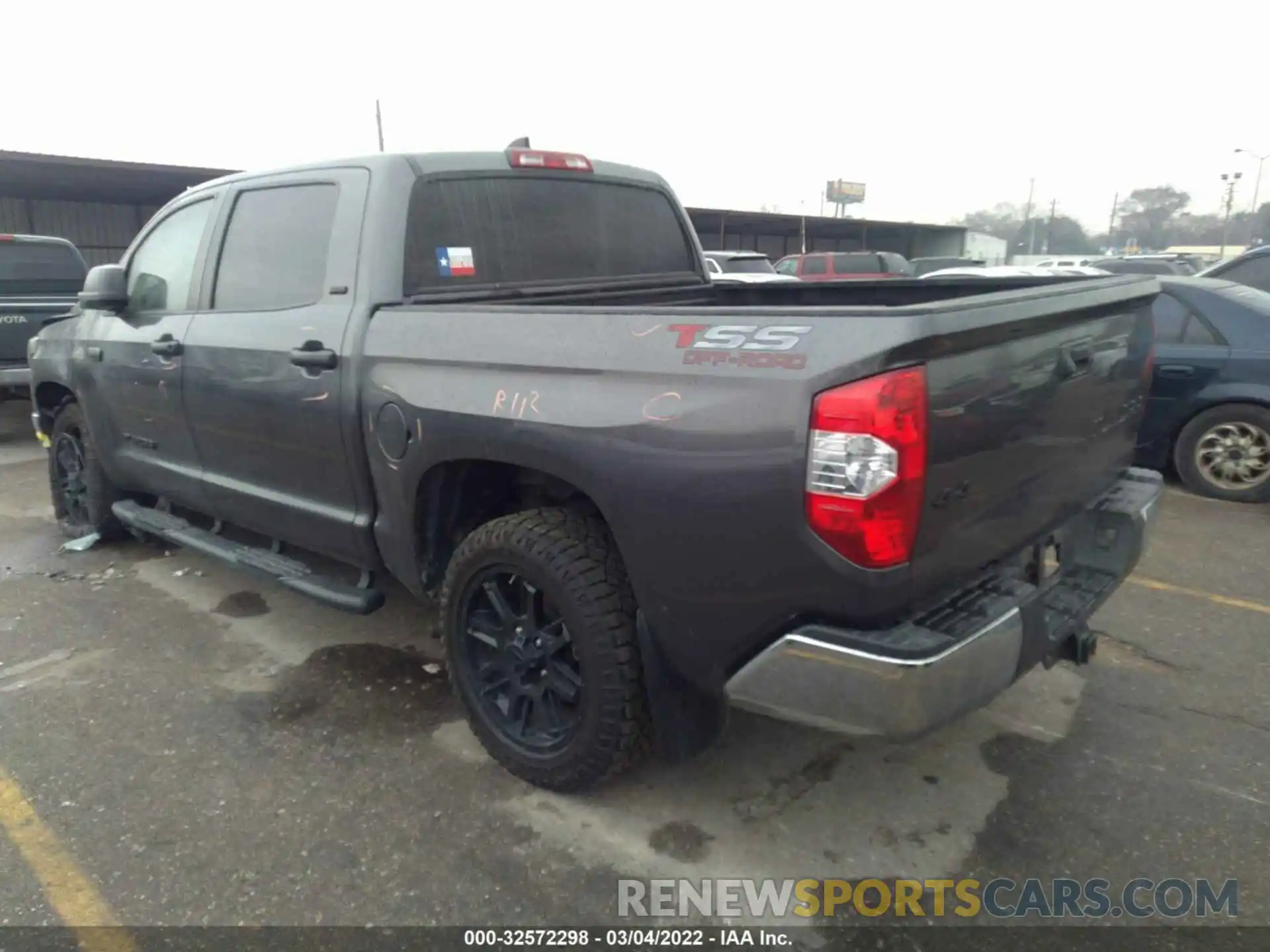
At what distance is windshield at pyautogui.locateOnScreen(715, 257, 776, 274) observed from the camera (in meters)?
16.7

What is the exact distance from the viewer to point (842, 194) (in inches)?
2421

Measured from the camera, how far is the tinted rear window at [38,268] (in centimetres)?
962

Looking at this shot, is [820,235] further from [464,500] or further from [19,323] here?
[464,500]

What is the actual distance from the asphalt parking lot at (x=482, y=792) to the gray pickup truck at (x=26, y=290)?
572 centimetres

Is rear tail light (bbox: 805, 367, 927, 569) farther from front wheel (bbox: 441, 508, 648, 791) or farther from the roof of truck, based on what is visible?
the roof of truck

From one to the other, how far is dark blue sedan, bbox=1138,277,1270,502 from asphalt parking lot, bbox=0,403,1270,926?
238cm

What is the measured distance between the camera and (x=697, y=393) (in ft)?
7.49

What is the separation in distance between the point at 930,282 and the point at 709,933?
2557 millimetres

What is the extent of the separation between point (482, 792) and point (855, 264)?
18.1 m

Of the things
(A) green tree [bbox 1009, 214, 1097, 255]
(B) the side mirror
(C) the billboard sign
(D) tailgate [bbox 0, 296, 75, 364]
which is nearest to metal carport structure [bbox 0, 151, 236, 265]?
(D) tailgate [bbox 0, 296, 75, 364]

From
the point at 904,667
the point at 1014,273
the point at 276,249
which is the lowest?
the point at 904,667

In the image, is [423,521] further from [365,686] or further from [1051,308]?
[1051,308]

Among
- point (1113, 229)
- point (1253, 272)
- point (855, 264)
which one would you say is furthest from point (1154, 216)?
point (1253, 272)

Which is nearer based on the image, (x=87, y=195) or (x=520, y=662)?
(x=520, y=662)
